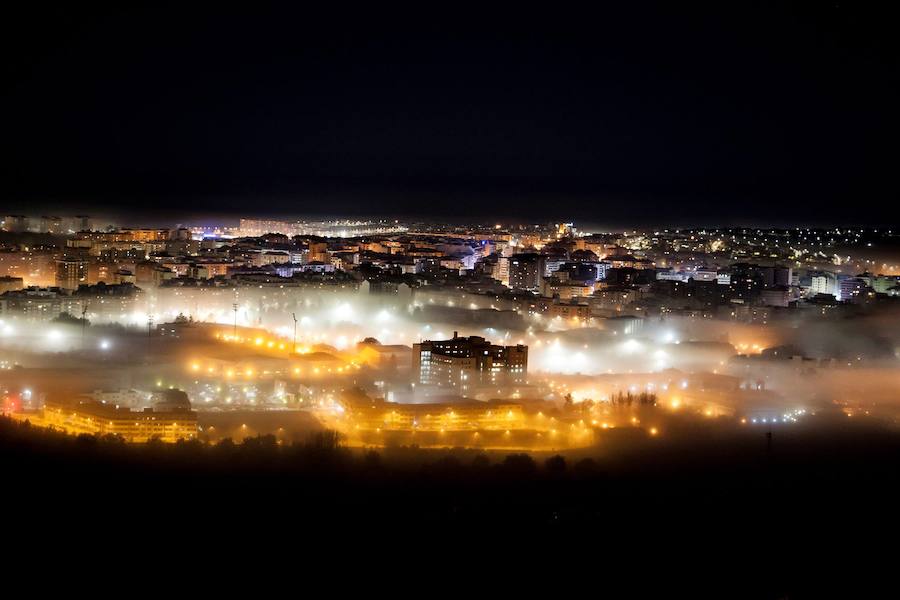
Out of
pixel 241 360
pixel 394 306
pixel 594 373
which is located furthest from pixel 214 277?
pixel 594 373

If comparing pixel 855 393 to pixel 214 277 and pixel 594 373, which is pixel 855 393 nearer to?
pixel 594 373

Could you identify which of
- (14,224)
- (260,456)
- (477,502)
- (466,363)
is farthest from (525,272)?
(14,224)

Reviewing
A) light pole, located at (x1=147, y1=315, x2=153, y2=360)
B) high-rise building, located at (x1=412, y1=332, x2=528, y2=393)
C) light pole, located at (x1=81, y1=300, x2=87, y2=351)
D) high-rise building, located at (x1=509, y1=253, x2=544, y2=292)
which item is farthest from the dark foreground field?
high-rise building, located at (x1=509, y1=253, x2=544, y2=292)

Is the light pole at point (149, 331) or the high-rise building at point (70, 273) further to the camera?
the high-rise building at point (70, 273)

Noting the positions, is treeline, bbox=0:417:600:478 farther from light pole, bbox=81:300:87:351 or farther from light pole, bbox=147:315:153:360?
light pole, bbox=81:300:87:351

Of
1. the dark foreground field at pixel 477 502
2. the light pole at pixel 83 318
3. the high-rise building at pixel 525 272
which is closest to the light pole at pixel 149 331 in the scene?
the light pole at pixel 83 318

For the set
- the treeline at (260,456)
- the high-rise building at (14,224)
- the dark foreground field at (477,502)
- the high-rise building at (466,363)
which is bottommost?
the dark foreground field at (477,502)

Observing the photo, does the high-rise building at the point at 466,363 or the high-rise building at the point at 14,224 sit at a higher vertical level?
the high-rise building at the point at 14,224

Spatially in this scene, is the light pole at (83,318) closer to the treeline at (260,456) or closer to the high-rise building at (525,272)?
the treeline at (260,456)
